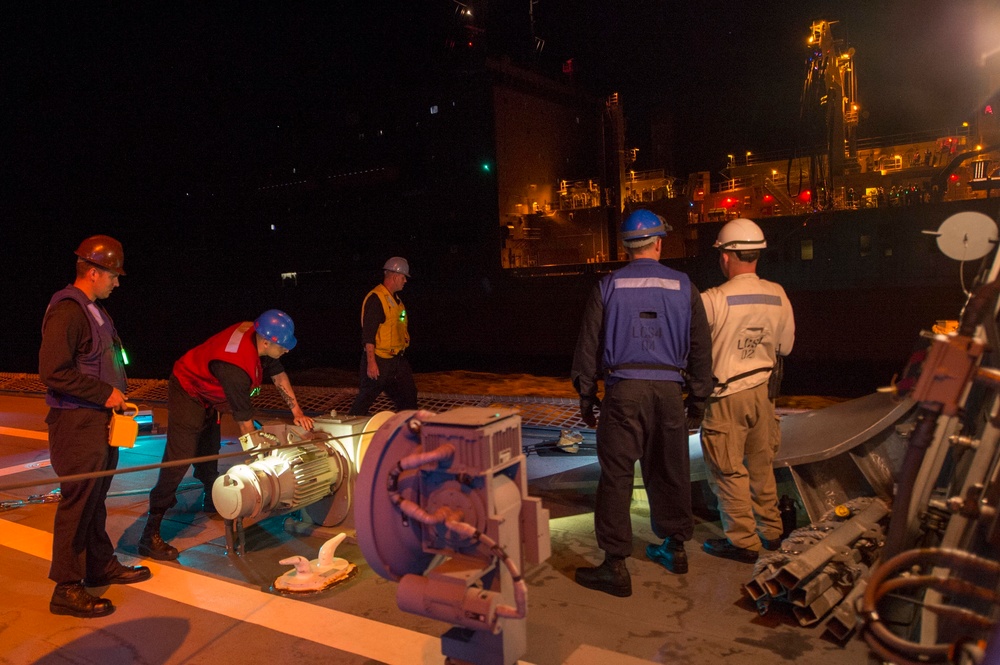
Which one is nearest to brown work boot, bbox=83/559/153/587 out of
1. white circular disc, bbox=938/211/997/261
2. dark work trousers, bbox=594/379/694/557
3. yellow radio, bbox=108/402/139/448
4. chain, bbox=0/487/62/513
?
yellow radio, bbox=108/402/139/448

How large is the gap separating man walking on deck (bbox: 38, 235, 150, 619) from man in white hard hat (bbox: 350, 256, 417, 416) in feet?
7.58

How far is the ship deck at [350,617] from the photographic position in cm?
258

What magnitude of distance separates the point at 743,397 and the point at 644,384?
620mm

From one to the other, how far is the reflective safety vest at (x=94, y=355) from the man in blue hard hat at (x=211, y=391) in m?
0.46

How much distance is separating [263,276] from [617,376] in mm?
23852

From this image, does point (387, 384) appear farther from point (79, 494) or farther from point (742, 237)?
point (742, 237)

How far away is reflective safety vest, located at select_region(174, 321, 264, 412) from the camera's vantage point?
148 inches

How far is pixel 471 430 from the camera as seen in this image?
73.1 inches

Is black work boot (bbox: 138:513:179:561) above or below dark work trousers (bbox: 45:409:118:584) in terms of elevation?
below

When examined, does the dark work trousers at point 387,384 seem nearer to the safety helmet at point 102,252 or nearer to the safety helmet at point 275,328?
the safety helmet at point 275,328

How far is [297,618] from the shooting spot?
294cm

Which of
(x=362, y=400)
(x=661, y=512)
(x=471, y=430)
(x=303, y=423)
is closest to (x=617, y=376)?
(x=661, y=512)

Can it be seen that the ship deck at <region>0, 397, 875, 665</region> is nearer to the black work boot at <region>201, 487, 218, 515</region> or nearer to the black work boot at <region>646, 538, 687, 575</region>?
the black work boot at <region>646, 538, 687, 575</region>

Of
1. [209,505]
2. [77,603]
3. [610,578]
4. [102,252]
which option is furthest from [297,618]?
[102,252]
